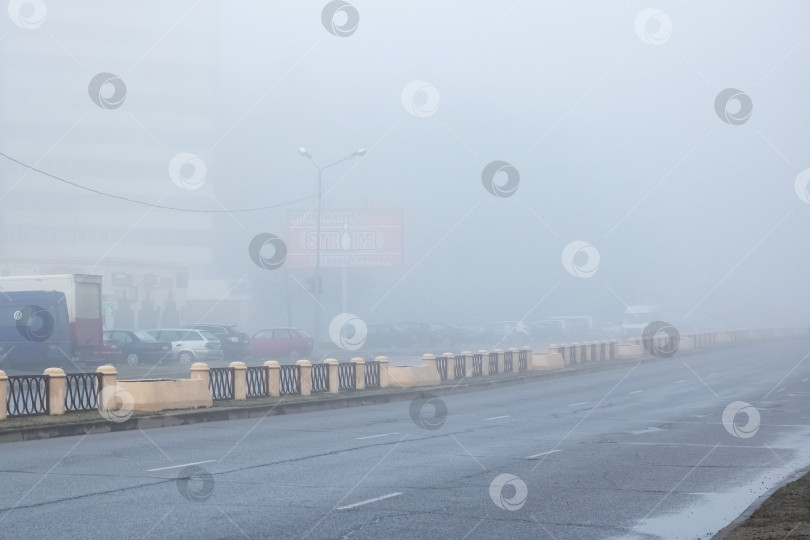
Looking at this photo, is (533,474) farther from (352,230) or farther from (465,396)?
(352,230)

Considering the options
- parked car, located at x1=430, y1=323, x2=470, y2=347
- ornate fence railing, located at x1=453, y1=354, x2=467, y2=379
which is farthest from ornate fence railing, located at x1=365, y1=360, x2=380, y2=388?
parked car, located at x1=430, y1=323, x2=470, y2=347

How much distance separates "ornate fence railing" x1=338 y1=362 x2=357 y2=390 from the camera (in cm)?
2622

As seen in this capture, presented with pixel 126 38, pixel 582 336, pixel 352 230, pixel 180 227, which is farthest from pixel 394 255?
pixel 126 38

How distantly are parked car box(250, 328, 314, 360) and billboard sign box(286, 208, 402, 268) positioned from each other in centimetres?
1433

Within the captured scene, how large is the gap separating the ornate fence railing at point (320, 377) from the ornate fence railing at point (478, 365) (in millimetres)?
9122

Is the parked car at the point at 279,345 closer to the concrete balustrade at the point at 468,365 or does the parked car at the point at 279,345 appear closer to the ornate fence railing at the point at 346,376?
the concrete balustrade at the point at 468,365

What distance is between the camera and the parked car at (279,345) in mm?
43750

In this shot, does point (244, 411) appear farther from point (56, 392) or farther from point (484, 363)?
point (484, 363)

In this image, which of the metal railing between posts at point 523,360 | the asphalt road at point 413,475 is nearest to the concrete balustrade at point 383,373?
the asphalt road at point 413,475

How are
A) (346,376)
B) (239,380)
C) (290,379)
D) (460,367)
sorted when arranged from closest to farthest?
Answer: (239,380)
(290,379)
(346,376)
(460,367)

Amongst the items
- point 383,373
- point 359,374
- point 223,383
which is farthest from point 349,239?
point 223,383

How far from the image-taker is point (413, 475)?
38.2ft

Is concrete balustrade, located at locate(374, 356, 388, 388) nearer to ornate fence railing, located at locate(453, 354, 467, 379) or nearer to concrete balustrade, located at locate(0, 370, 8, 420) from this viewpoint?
ornate fence railing, located at locate(453, 354, 467, 379)

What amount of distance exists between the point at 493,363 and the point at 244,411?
620 inches
